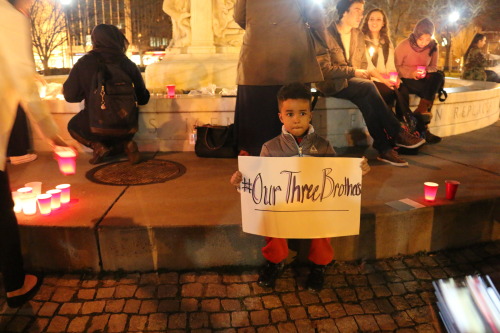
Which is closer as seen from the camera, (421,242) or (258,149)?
(421,242)

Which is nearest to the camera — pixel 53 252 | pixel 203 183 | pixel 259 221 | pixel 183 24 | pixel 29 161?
pixel 259 221

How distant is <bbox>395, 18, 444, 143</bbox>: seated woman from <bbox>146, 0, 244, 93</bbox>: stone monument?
298 centimetres

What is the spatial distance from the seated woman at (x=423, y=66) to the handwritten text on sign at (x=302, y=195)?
140 inches

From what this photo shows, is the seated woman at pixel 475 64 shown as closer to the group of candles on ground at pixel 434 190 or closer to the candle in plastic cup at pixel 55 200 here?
the group of candles on ground at pixel 434 190

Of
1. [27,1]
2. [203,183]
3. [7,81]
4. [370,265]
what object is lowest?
[370,265]

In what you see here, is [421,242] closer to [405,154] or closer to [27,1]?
[405,154]

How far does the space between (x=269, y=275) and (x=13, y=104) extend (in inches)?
78.3

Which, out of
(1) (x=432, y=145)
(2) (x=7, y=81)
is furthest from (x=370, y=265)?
(1) (x=432, y=145)

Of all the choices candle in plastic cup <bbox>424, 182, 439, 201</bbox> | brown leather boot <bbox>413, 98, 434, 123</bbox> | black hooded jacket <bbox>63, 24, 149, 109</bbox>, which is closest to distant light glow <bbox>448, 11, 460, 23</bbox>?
brown leather boot <bbox>413, 98, 434, 123</bbox>

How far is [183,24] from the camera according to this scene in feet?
27.9

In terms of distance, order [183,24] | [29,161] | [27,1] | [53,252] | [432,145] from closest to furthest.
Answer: [27,1], [53,252], [29,161], [432,145], [183,24]

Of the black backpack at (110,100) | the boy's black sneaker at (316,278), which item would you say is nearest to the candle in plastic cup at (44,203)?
the black backpack at (110,100)

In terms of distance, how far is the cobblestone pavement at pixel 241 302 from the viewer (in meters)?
2.69

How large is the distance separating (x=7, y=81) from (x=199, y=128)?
3214mm
